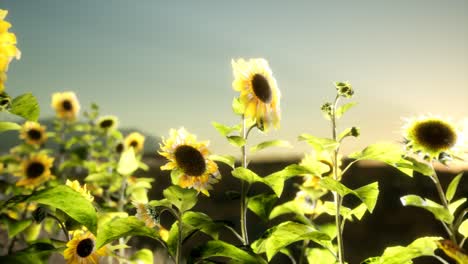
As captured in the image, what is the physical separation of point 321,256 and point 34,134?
8.88ft

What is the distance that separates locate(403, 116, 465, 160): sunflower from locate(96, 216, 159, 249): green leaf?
69 cm

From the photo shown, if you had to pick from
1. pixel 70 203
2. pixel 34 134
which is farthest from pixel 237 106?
pixel 34 134

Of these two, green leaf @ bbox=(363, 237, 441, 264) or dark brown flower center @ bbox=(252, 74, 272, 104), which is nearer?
green leaf @ bbox=(363, 237, 441, 264)

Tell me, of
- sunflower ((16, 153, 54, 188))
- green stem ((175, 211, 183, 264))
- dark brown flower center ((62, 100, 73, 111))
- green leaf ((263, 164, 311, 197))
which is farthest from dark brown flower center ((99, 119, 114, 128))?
green leaf ((263, 164, 311, 197))

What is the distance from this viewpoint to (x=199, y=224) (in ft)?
3.29

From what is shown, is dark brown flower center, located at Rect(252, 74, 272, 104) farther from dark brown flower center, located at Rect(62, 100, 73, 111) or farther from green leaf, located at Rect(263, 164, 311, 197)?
dark brown flower center, located at Rect(62, 100, 73, 111)

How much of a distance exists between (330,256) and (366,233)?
8.56 feet

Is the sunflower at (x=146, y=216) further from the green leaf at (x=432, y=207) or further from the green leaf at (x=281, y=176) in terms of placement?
the green leaf at (x=432, y=207)

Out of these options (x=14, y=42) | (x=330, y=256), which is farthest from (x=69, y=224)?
(x=330, y=256)

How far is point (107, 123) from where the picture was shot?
292 cm

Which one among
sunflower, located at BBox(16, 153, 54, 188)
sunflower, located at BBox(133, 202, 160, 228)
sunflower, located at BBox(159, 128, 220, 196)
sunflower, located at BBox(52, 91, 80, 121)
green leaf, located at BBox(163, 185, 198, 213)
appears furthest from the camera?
sunflower, located at BBox(52, 91, 80, 121)

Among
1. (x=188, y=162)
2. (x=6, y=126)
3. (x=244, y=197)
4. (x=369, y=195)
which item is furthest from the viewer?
(x=188, y=162)

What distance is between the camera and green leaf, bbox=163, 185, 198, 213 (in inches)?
37.0

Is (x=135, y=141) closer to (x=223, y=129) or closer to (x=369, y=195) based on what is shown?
(x=223, y=129)
